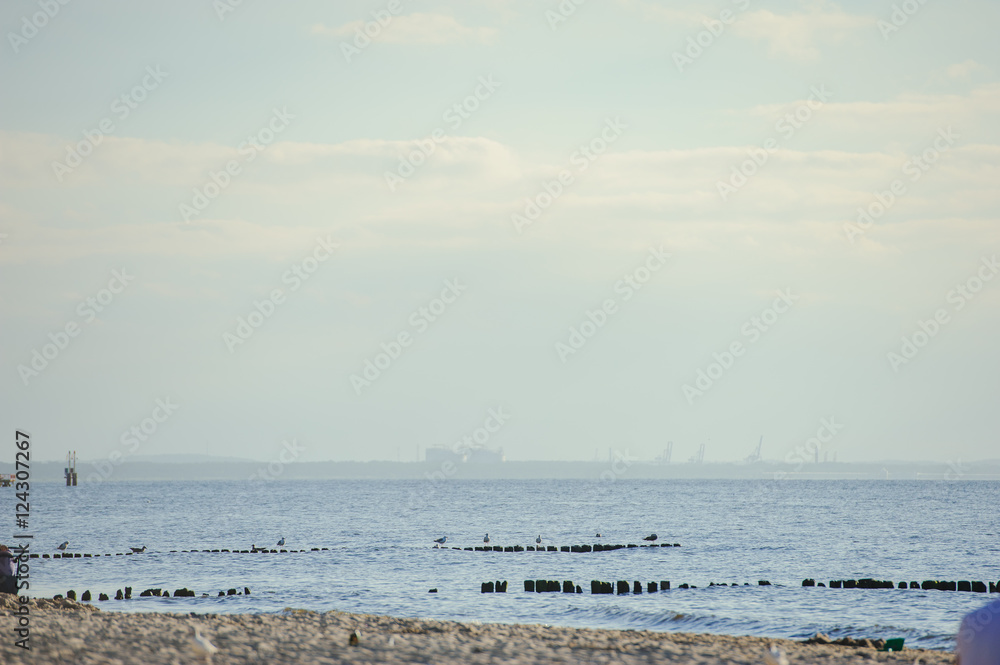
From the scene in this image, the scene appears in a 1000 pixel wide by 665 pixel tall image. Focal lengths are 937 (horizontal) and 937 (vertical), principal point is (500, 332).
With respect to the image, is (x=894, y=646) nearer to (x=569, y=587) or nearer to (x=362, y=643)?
(x=362, y=643)

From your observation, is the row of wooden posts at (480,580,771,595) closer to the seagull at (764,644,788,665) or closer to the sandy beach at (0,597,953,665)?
the sandy beach at (0,597,953,665)

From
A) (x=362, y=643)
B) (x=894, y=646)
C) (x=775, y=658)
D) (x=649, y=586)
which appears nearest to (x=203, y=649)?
(x=362, y=643)

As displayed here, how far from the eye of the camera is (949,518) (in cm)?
8719

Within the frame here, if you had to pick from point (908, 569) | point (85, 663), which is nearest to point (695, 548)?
point (908, 569)

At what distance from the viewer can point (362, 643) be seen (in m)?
19.6

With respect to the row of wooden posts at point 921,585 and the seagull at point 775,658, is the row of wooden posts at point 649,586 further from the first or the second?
the seagull at point 775,658

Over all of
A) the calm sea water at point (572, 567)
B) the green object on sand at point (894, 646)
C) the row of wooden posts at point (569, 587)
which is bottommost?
the calm sea water at point (572, 567)

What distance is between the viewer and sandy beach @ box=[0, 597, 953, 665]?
57.8 ft

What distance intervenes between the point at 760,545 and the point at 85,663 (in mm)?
46932

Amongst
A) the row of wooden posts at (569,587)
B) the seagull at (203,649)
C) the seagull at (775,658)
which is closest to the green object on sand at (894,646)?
the seagull at (775,658)

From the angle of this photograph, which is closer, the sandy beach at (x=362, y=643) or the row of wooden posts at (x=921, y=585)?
the sandy beach at (x=362, y=643)

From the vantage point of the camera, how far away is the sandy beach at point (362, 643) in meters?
17.6

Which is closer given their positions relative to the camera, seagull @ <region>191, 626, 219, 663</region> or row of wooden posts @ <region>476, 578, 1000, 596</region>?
seagull @ <region>191, 626, 219, 663</region>

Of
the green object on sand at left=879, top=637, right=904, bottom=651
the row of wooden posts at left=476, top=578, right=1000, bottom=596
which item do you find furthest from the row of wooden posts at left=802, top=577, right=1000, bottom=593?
the green object on sand at left=879, top=637, right=904, bottom=651
